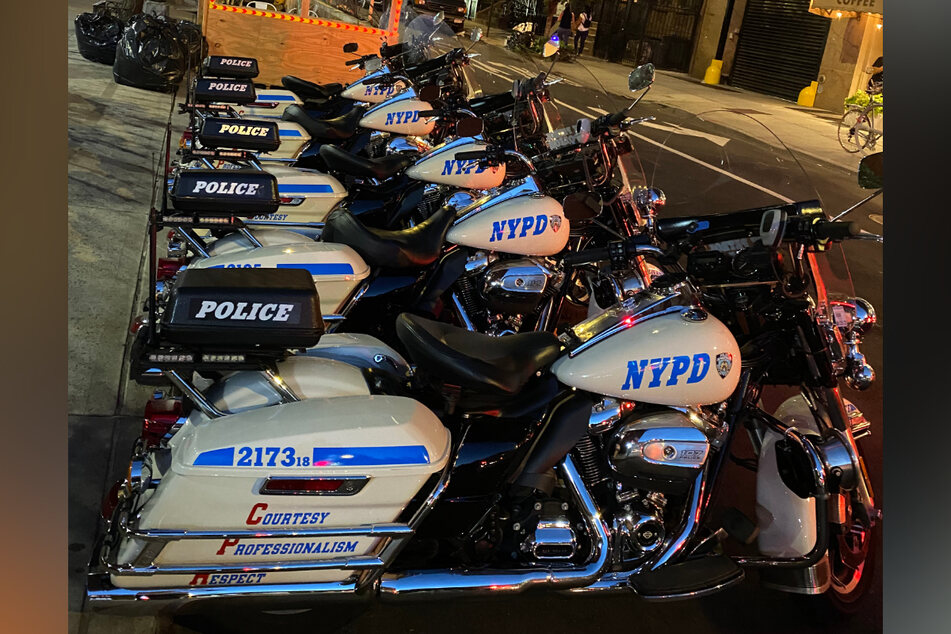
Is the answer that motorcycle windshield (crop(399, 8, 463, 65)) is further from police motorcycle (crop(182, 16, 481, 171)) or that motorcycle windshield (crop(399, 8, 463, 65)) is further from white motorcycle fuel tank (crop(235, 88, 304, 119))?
white motorcycle fuel tank (crop(235, 88, 304, 119))

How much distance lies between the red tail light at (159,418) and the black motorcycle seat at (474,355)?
2.69 ft

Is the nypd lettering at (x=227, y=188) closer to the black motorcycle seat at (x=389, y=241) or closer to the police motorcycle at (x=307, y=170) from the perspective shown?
the black motorcycle seat at (x=389, y=241)

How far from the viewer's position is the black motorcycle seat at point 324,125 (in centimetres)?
593

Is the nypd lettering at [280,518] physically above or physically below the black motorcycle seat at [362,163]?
below

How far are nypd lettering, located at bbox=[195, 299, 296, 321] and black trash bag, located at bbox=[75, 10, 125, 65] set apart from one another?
10.3 meters

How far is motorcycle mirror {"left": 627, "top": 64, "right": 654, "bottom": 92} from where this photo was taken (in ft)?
10.8

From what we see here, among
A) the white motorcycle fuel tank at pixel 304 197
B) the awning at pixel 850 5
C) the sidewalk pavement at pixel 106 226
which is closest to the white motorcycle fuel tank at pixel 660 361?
the sidewalk pavement at pixel 106 226

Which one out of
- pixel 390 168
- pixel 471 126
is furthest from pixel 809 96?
pixel 471 126

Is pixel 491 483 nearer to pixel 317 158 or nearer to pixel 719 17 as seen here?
pixel 317 158

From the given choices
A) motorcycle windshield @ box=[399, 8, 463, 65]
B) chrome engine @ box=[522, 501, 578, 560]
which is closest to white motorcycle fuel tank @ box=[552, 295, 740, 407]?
chrome engine @ box=[522, 501, 578, 560]

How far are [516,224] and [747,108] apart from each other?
37.9 ft

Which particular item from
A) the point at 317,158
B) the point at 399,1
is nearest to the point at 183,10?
the point at 399,1

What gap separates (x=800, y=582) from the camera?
261 centimetres

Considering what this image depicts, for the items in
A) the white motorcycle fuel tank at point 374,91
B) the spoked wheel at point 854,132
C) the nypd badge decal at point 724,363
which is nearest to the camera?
the nypd badge decal at point 724,363
